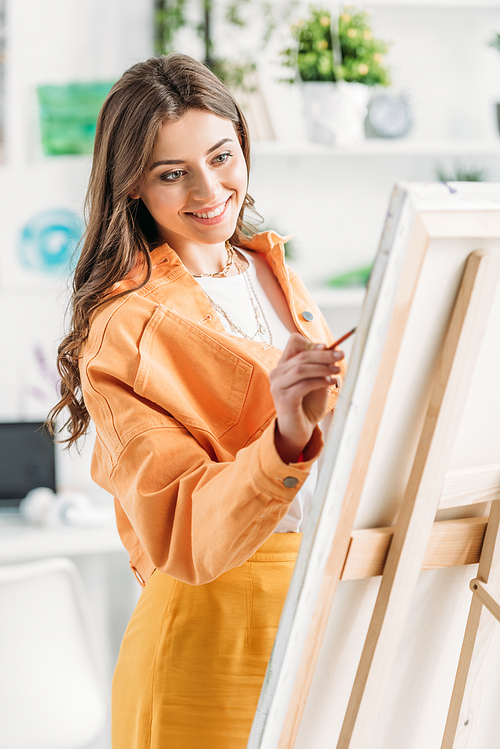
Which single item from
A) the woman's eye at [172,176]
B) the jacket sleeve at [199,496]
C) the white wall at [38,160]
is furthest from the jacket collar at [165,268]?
the white wall at [38,160]

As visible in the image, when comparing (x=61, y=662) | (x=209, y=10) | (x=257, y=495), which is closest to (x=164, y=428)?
(x=257, y=495)

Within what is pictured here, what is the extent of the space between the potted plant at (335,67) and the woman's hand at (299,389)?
1619mm

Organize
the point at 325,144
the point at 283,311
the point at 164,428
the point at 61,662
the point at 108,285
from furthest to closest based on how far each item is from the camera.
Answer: the point at 325,144
the point at 61,662
the point at 283,311
the point at 108,285
the point at 164,428

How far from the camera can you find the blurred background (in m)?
2.16

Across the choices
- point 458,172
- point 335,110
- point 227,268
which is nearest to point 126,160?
point 227,268

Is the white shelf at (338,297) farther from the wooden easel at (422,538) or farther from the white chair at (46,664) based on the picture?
the wooden easel at (422,538)

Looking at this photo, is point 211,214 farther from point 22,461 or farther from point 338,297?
point 22,461

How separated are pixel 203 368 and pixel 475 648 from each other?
1.39ft

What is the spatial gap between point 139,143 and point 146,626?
61 centimetres

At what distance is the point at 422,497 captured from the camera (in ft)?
2.08

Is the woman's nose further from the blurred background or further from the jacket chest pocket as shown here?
the blurred background

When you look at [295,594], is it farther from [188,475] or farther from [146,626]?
[146,626]

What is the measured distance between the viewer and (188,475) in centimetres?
80

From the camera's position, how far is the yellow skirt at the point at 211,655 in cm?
96
